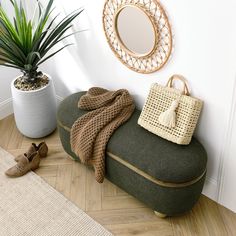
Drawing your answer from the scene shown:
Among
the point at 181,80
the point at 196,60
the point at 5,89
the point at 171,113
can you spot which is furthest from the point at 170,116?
the point at 5,89

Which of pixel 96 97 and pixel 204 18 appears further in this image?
pixel 96 97

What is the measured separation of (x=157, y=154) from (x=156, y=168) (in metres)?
0.08

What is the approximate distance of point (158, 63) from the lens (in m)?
1.83

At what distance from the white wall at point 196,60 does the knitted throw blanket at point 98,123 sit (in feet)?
0.44

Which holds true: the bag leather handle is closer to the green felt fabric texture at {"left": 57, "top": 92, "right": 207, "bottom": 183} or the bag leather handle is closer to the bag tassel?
the bag tassel

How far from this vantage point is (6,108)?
2723 mm

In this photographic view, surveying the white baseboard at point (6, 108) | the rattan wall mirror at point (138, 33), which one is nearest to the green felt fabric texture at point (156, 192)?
the rattan wall mirror at point (138, 33)

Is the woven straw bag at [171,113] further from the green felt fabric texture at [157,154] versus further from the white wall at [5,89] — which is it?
the white wall at [5,89]

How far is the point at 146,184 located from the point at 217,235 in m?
0.47

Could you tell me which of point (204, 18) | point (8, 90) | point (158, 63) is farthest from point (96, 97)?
point (8, 90)

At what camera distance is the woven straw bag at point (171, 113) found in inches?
68.0

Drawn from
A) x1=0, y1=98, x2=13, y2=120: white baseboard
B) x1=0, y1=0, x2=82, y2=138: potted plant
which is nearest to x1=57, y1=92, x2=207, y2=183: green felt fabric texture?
x1=0, y1=0, x2=82, y2=138: potted plant

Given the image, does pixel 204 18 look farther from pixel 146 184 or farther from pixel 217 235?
pixel 217 235

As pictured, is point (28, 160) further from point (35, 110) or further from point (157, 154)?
point (157, 154)
